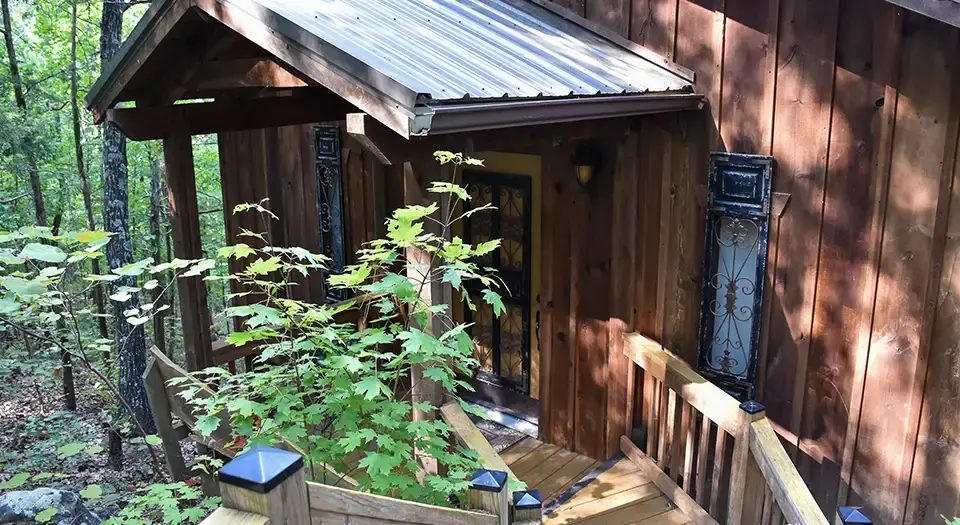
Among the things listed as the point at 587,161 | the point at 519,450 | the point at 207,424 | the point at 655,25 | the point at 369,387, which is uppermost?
the point at 655,25

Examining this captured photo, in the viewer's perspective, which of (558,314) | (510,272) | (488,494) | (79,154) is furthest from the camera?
(79,154)

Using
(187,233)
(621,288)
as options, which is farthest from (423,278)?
(187,233)

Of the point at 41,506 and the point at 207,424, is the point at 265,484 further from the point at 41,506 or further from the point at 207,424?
the point at 41,506

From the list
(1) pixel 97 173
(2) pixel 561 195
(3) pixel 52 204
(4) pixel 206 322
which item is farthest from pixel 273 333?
(1) pixel 97 173

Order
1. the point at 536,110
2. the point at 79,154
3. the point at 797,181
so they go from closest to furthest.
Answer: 1. the point at 536,110
2. the point at 797,181
3. the point at 79,154

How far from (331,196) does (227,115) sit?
1.62m

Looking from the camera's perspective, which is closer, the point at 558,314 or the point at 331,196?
the point at 558,314

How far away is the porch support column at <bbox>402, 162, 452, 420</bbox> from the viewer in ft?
10.1

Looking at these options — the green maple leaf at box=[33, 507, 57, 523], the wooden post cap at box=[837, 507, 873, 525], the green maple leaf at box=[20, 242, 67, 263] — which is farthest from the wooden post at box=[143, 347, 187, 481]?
the wooden post cap at box=[837, 507, 873, 525]

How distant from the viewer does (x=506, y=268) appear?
584 cm

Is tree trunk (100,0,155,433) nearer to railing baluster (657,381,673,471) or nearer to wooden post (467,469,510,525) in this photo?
railing baluster (657,381,673,471)

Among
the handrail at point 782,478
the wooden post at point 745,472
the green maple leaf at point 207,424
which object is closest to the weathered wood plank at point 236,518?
the green maple leaf at point 207,424

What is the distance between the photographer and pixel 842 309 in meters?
3.66

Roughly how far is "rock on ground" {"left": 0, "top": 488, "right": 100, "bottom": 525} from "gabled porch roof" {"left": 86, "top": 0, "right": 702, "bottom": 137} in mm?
2241
